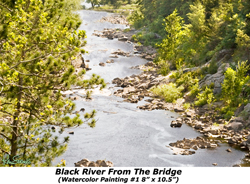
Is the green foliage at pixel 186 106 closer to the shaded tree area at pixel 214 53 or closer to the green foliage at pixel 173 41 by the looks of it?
the shaded tree area at pixel 214 53

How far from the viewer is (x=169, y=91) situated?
32.8 metres

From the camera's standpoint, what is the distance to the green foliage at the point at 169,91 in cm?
3234

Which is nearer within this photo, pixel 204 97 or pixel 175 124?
pixel 175 124

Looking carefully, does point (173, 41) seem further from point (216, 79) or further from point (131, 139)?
point (131, 139)

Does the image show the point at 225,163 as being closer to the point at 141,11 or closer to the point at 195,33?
the point at 195,33

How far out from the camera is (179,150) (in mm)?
21484

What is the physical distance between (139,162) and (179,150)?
10.9ft

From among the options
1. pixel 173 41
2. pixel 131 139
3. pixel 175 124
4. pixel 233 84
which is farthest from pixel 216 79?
pixel 173 41

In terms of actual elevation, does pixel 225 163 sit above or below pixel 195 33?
below

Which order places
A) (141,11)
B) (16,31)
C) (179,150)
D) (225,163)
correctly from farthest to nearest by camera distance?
(141,11) → (179,150) → (225,163) → (16,31)

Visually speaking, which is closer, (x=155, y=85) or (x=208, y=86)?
(x=208, y=86)

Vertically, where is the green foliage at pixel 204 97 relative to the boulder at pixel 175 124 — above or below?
above

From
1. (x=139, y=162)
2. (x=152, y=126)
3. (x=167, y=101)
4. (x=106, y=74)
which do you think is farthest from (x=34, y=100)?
(x=106, y=74)

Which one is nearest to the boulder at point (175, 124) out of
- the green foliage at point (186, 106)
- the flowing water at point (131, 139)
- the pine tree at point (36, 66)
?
the flowing water at point (131, 139)
